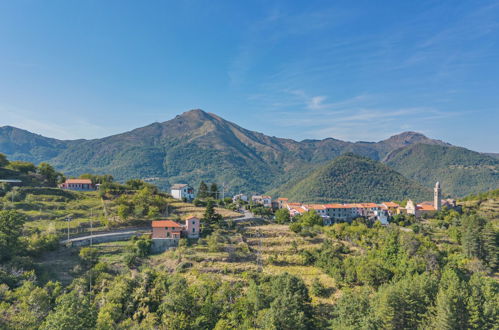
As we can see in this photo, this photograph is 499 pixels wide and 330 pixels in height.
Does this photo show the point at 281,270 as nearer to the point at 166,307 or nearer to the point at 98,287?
the point at 166,307

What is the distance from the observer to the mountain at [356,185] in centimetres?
15075

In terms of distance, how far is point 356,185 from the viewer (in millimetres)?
163500

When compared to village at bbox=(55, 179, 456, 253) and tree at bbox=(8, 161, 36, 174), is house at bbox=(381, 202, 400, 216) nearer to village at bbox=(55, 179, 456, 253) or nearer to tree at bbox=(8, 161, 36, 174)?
village at bbox=(55, 179, 456, 253)

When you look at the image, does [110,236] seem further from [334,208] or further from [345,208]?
[345,208]

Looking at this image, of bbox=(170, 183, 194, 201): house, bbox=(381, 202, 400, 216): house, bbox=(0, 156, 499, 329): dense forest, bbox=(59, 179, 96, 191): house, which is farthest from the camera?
bbox=(381, 202, 400, 216): house

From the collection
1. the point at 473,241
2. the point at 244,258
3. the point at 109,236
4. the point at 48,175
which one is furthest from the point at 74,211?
the point at 473,241

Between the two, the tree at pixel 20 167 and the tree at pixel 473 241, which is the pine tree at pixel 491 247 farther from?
the tree at pixel 20 167

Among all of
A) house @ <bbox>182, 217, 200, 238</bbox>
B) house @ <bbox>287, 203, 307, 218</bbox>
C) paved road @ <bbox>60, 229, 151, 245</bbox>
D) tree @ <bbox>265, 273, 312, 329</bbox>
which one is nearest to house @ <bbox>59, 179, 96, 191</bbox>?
paved road @ <bbox>60, 229, 151, 245</bbox>

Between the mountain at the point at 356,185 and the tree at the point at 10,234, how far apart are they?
12668 centimetres

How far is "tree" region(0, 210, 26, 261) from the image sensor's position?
35094mm

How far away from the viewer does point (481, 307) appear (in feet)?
98.0

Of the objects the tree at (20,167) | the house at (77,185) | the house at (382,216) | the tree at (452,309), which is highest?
the tree at (20,167)

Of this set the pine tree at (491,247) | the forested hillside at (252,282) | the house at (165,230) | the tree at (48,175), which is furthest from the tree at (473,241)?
the tree at (48,175)

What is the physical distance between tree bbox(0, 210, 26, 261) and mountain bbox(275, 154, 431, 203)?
4988 inches
